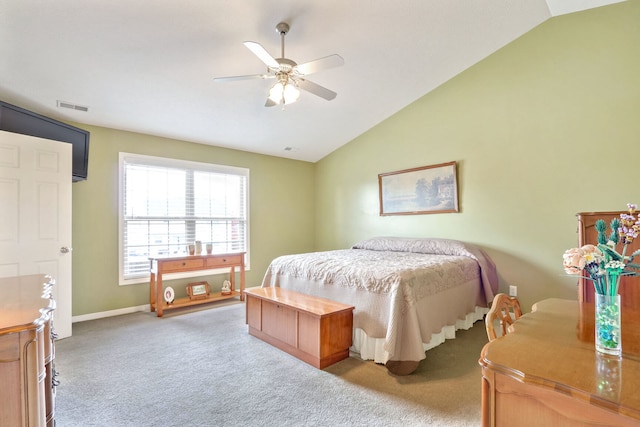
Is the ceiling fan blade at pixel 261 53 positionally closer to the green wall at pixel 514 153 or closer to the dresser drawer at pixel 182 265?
the green wall at pixel 514 153

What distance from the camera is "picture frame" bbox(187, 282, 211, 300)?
454 cm

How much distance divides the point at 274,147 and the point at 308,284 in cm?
294

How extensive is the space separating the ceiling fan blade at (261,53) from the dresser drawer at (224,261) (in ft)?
9.98

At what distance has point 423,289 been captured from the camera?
2.69 metres

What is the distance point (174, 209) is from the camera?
467cm

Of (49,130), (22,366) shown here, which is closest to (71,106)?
(49,130)

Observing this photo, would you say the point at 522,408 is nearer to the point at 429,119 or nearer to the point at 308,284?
the point at 308,284

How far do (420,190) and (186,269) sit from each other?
11.5 feet

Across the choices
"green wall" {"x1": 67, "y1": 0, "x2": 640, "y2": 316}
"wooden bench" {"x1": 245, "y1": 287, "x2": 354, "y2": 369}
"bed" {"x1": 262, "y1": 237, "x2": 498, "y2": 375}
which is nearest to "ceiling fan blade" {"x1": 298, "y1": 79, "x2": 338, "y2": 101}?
"bed" {"x1": 262, "y1": 237, "x2": 498, "y2": 375}

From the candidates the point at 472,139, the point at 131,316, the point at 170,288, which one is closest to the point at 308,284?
the point at 170,288

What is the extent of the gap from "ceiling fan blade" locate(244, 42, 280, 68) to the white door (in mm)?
2567

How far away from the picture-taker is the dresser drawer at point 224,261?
4551mm

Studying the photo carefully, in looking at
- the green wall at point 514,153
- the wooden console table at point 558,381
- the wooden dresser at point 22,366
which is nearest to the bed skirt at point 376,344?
the green wall at point 514,153

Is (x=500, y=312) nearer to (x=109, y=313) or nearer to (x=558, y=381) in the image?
(x=558, y=381)
